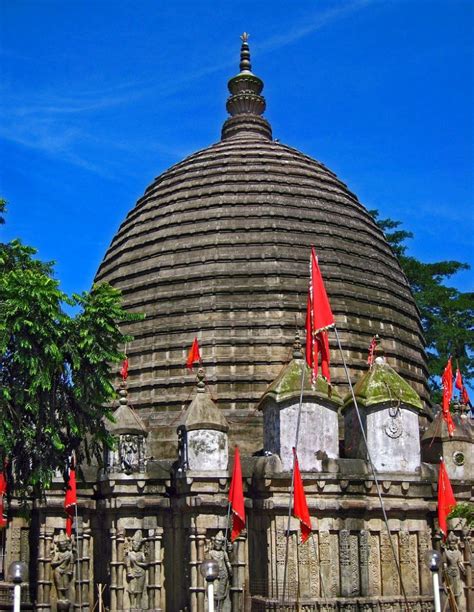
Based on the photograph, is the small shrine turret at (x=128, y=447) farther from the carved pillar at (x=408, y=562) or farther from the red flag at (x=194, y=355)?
the carved pillar at (x=408, y=562)

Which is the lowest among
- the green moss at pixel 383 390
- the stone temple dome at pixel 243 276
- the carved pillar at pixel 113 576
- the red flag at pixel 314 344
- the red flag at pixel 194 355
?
the carved pillar at pixel 113 576

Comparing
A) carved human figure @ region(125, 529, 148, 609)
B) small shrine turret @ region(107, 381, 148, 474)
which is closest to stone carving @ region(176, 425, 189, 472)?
small shrine turret @ region(107, 381, 148, 474)

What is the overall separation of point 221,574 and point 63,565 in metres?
4.39

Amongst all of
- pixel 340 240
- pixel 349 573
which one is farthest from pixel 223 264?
pixel 349 573

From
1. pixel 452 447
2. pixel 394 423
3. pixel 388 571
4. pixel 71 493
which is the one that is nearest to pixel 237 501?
pixel 388 571

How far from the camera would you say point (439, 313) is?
3741 centimetres

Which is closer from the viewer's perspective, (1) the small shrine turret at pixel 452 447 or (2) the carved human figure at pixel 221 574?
(2) the carved human figure at pixel 221 574

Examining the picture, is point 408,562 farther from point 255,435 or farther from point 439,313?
point 439,313

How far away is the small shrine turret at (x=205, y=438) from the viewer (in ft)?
61.9

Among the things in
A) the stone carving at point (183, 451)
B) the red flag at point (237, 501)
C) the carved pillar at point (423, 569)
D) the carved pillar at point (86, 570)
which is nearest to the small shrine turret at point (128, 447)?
the stone carving at point (183, 451)

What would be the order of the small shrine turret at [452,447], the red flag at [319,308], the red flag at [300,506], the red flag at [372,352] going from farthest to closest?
the red flag at [372,352] < the small shrine turret at [452,447] < the red flag at [319,308] < the red flag at [300,506]

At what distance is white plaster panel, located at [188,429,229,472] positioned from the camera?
18.8 meters

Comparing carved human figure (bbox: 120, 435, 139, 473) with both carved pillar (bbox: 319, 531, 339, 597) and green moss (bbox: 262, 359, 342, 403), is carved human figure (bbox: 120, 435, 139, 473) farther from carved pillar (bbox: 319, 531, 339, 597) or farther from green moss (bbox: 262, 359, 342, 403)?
carved pillar (bbox: 319, 531, 339, 597)

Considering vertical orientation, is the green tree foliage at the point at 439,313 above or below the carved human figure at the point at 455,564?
above
